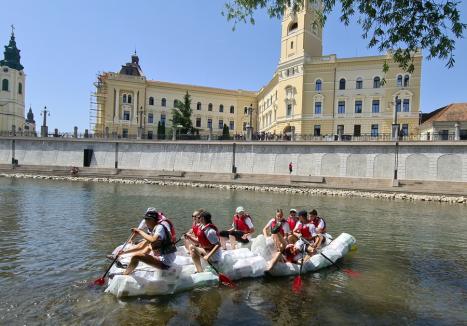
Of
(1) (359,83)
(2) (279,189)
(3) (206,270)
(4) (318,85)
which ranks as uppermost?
(1) (359,83)

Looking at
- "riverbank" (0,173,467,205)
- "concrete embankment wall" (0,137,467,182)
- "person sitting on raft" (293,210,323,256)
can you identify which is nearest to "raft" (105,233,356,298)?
"person sitting on raft" (293,210,323,256)

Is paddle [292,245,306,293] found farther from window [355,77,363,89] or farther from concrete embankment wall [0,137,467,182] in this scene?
window [355,77,363,89]

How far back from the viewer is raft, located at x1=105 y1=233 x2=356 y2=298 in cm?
855

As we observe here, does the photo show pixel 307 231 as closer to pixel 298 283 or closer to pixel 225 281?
pixel 298 283

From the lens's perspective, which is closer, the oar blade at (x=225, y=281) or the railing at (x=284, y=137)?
the oar blade at (x=225, y=281)

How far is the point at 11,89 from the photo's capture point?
79.3m

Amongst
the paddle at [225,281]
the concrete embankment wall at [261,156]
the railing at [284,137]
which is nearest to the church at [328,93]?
the railing at [284,137]

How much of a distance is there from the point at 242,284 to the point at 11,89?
84484mm

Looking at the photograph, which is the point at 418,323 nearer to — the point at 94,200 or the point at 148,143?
the point at 94,200

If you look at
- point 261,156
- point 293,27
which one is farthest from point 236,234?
point 293,27

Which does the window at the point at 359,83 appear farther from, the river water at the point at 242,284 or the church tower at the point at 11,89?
the church tower at the point at 11,89

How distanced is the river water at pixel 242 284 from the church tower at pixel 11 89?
67.8 meters

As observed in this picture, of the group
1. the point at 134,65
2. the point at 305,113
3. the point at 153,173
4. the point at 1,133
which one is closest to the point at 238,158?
the point at 153,173

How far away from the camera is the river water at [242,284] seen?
314 inches
